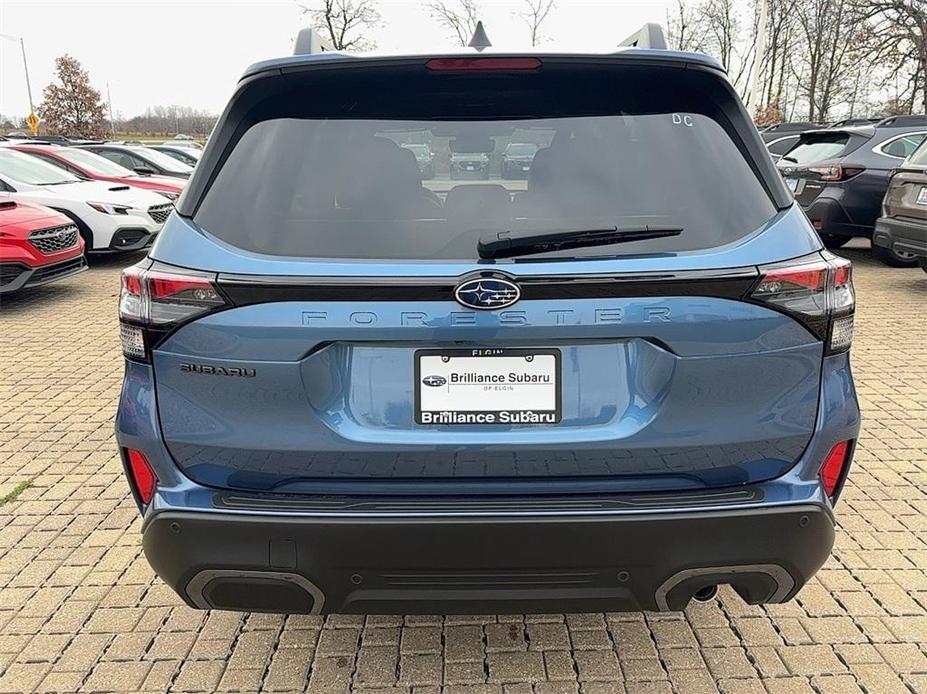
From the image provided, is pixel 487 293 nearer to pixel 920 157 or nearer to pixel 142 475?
pixel 142 475

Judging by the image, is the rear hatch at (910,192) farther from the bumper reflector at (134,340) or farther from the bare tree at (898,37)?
the bare tree at (898,37)

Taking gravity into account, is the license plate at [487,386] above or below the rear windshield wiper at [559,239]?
below

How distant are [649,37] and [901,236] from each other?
6.99 meters

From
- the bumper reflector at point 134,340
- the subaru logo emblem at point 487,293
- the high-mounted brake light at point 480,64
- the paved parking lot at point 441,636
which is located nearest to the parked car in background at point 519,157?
the high-mounted brake light at point 480,64

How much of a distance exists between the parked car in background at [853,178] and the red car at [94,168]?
949 centimetres

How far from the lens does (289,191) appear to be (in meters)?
2.01

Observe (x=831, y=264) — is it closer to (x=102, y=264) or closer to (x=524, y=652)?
(x=524, y=652)

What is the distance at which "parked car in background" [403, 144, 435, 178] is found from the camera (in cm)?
210

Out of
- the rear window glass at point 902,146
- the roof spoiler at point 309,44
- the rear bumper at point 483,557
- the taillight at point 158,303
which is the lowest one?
the rear bumper at point 483,557

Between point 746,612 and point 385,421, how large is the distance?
5.58 feet

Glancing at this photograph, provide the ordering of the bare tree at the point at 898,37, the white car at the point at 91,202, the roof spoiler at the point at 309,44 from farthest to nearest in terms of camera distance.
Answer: the bare tree at the point at 898,37, the white car at the point at 91,202, the roof spoiler at the point at 309,44

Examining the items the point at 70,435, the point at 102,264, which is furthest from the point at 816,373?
the point at 102,264

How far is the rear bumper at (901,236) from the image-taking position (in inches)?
307

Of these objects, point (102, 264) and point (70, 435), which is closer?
point (70, 435)
